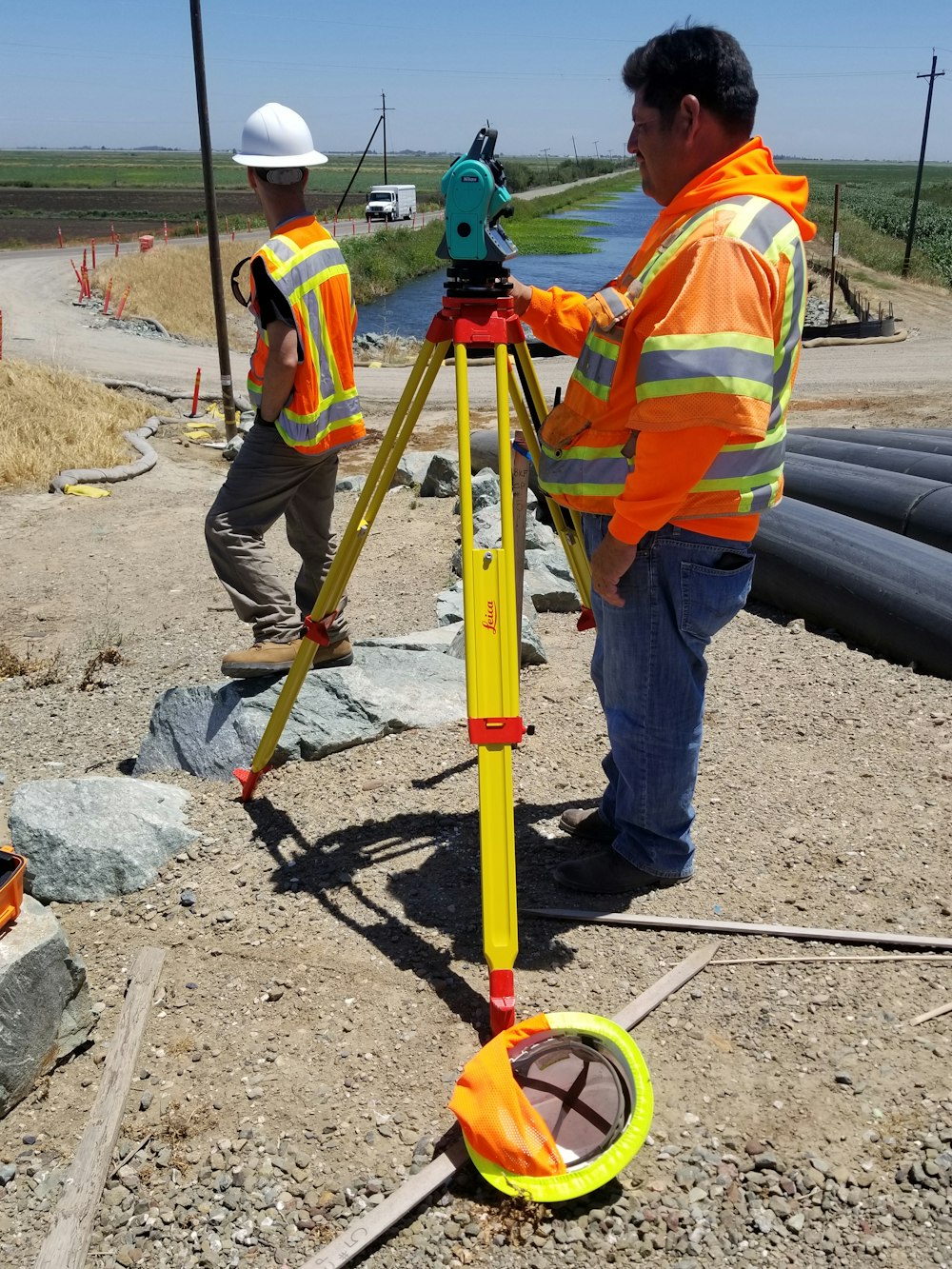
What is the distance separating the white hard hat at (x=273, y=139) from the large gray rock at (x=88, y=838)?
84.1 inches

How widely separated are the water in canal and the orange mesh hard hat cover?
17.8 metres

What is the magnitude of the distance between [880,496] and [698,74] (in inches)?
164

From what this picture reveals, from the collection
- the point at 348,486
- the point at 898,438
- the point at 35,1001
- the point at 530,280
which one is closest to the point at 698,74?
the point at 35,1001

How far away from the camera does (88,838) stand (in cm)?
332

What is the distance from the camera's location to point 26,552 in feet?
25.3


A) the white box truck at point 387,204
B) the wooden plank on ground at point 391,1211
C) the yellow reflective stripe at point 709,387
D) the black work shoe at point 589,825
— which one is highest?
the white box truck at point 387,204

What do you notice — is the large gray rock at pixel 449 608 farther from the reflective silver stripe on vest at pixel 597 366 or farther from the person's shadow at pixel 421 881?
the reflective silver stripe on vest at pixel 597 366

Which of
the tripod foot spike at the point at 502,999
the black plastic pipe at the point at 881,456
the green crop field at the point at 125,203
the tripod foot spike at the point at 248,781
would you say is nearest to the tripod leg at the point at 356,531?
the tripod foot spike at the point at 248,781

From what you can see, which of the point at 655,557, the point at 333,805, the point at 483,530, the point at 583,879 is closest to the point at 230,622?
the point at 483,530

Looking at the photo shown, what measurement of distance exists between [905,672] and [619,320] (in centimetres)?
269

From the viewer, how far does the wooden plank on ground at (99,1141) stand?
213 centimetres

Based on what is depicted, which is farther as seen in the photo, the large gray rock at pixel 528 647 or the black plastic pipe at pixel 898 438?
the black plastic pipe at pixel 898 438

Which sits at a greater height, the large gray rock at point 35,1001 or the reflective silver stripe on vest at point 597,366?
the reflective silver stripe on vest at point 597,366

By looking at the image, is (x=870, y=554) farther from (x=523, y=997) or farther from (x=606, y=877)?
(x=523, y=997)
